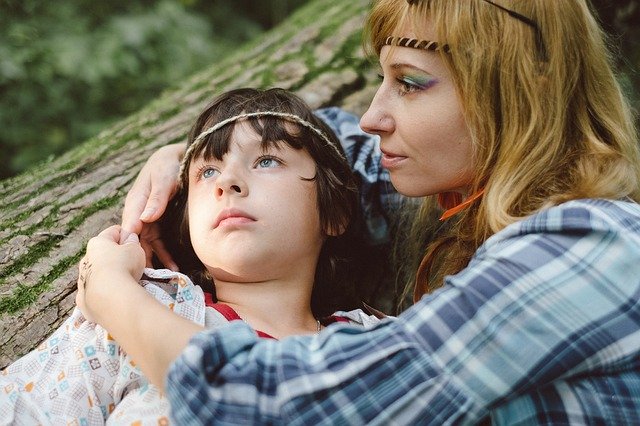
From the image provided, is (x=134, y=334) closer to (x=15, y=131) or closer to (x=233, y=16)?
(x=15, y=131)

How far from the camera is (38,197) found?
2.53 metres

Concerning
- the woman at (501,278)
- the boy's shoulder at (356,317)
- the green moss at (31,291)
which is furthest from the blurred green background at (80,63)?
the woman at (501,278)

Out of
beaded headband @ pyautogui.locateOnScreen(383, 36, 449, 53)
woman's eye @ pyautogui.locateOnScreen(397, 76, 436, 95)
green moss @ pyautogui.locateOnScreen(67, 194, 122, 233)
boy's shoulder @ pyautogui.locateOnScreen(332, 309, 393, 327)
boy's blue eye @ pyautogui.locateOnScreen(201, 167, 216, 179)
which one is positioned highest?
beaded headband @ pyautogui.locateOnScreen(383, 36, 449, 53)

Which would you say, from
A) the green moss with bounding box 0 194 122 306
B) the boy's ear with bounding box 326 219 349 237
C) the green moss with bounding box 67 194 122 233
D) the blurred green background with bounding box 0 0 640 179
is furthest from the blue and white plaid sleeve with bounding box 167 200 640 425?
the blurred green background with bounding box 0 0 640 179

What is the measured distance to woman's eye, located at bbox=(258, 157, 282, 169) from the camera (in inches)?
82.8

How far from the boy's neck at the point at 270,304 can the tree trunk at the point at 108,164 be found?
48 centimetres

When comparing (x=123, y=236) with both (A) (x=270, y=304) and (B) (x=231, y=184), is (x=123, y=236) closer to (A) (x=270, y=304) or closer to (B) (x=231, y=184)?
(B) (x=231, y=184)

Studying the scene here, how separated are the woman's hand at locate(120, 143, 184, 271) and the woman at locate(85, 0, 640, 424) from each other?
0.73 metres

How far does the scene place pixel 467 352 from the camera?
137 cm

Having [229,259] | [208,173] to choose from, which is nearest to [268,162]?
[208,173]

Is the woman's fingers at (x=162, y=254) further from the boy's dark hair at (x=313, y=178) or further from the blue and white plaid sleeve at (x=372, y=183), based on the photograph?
the blue and white plaid sleeve at (x=372, y=183)

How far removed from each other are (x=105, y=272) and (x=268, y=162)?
606mm

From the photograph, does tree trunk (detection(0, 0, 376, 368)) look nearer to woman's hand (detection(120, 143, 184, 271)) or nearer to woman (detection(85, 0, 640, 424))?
woman's hand (detection(120, 143, 184, 271))

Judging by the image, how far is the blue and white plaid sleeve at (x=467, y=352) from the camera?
1355 mm
